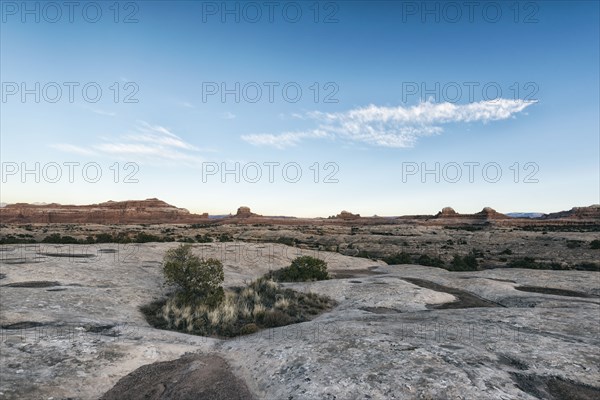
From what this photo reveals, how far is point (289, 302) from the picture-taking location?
18328 mm

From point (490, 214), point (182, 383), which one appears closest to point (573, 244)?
point (182, 383)

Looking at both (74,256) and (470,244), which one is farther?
(470,244)

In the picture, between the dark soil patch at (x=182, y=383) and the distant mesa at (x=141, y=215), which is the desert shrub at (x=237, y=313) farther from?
the distant mesa at (x=141, y=215)

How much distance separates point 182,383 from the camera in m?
8.10

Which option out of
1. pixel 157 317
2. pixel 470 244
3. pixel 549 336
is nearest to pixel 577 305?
pixel 549 336

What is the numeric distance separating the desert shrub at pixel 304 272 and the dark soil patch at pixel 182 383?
17.1 meters

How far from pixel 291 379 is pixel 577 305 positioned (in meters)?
14.5

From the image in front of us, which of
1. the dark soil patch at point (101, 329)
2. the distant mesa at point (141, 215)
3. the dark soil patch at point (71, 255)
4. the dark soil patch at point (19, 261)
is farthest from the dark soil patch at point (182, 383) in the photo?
the distant mesa at point (141, 215)

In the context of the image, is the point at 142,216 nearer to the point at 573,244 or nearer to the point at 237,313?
the point at 573,244

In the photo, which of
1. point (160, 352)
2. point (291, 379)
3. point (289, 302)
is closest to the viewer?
point (291, 379)

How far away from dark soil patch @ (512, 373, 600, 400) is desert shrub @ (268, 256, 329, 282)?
19617mm

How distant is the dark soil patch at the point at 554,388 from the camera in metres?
6.84

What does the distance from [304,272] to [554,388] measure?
20.5m

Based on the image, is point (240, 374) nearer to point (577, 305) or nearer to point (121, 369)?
point (121, 369)
